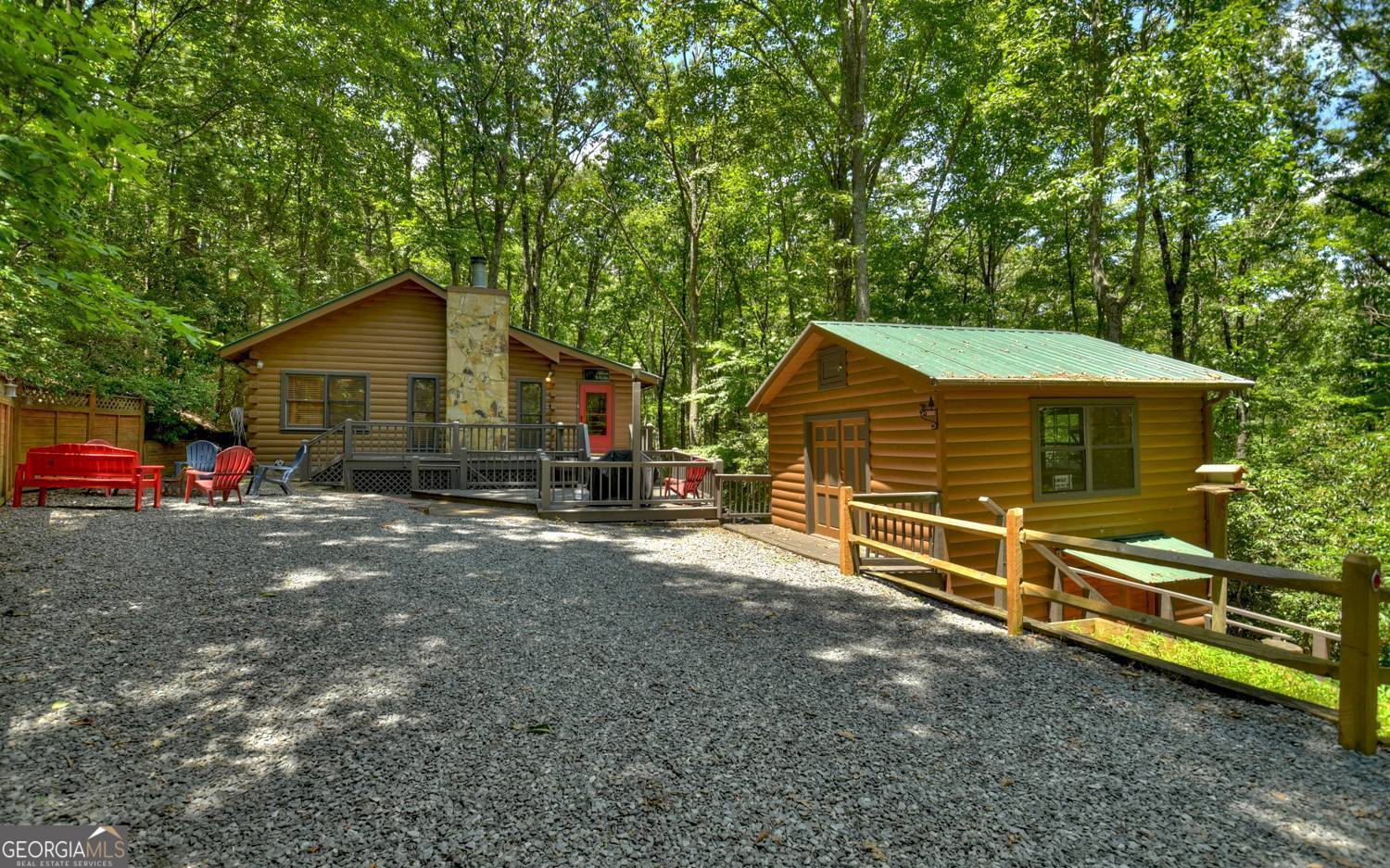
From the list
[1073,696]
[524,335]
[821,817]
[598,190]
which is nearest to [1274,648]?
[1073,696]

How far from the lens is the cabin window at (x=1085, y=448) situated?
9.10 meters

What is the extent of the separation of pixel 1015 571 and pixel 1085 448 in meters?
5.21

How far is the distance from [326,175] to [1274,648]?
26.7 m

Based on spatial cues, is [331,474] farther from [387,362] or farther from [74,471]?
[74,471]

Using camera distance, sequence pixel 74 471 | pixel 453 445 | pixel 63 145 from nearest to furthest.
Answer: pixel 63 145 → pixel 74 471 → pixel 453 445

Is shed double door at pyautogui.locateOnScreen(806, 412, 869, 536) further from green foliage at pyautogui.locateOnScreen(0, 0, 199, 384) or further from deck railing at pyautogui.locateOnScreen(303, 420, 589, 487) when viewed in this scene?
green foliage at pyautogui.locateOnScreen(0, 0, 199, 384)

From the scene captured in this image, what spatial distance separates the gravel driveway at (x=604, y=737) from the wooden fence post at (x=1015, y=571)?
0.25 metres

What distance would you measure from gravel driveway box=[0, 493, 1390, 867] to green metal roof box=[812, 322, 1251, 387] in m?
4.13

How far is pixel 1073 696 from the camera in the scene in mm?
4086

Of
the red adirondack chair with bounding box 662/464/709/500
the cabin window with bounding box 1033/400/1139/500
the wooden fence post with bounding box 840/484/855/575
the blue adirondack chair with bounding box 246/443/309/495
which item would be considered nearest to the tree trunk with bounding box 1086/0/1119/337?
the cabin window with bounding box 1033/400/1139/500

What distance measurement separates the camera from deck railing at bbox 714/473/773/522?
38.4 ft

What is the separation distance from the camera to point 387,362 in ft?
52.5

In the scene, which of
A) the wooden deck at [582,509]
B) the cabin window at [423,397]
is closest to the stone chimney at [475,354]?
the cabin window at [423,397]

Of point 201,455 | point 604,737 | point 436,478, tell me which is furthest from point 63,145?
point 436,478
